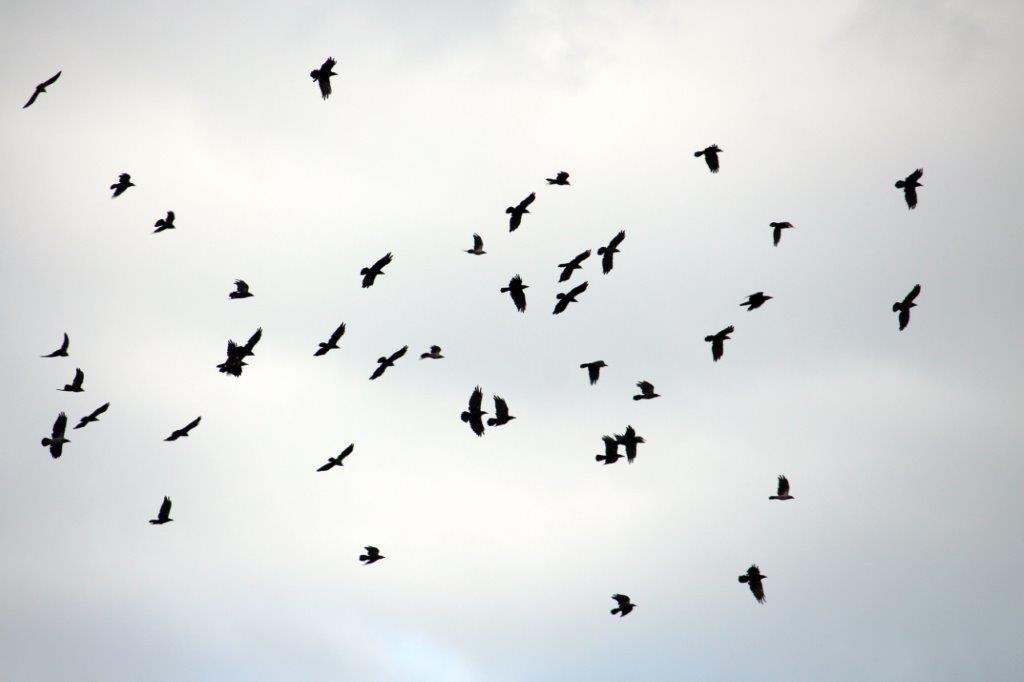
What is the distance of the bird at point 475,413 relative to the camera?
59969mm

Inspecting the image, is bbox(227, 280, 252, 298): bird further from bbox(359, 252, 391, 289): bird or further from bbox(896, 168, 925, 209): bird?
bbox(896, 168, 925, 209): bird

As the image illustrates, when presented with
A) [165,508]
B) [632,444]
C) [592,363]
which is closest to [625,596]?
[632,444]

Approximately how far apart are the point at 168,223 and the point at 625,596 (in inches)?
918

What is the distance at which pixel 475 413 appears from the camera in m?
60.4

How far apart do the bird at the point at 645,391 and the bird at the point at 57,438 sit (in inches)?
917

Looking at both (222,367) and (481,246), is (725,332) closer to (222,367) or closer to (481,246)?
(481,246)

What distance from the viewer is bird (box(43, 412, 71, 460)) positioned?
209ft

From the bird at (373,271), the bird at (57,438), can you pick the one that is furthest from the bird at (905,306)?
the bird at (57,438)

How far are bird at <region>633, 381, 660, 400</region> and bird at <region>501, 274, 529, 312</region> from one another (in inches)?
225

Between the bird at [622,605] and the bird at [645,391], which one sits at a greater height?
the bird at [645,391]

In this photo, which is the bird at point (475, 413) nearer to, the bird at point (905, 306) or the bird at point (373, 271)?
the bird at point (373, 271)

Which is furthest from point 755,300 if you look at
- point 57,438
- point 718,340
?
point 57,438

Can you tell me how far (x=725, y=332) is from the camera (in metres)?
A: 62.7

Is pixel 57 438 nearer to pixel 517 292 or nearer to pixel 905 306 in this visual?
pixel 517 292
